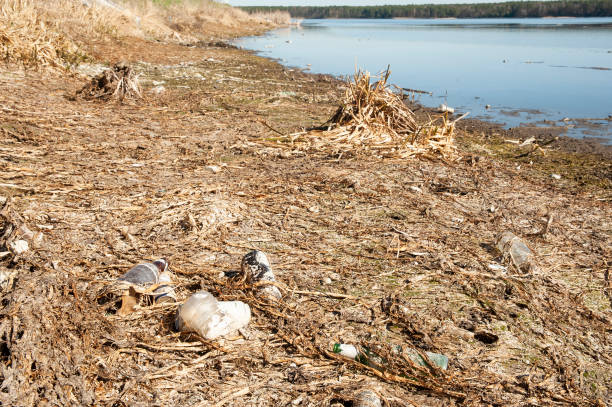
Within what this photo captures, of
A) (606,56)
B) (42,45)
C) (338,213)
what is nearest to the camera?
(338,213)

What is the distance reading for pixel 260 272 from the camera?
276cm

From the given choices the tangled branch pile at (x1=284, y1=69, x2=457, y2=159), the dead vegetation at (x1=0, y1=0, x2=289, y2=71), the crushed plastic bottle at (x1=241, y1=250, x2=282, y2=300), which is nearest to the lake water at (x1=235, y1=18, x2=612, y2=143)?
the tangled branch pile at (x1=284, y1=69, x2=457, y2=159)

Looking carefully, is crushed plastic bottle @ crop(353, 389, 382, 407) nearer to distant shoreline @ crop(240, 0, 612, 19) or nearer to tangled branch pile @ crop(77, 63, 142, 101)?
tangled branch pile @ crop(77, 63, 142, 101)

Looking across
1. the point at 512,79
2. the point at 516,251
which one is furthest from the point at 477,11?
the point at 516,251

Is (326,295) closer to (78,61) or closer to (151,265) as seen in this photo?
(151,265)

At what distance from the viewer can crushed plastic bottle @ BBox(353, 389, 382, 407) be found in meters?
1.91

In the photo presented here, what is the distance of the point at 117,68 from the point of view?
7320 millimetres

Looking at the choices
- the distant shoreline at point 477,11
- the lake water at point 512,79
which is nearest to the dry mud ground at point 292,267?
the lake water at point 512,79

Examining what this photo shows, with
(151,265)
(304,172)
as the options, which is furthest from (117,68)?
(151,265)

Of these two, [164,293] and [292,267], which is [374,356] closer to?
[292,267]

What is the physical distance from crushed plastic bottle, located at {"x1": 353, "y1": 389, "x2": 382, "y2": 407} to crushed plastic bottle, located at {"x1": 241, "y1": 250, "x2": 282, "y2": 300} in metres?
0.85

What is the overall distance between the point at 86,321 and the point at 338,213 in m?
2.34

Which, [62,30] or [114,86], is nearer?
[114,86]

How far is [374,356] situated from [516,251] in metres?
1.68
